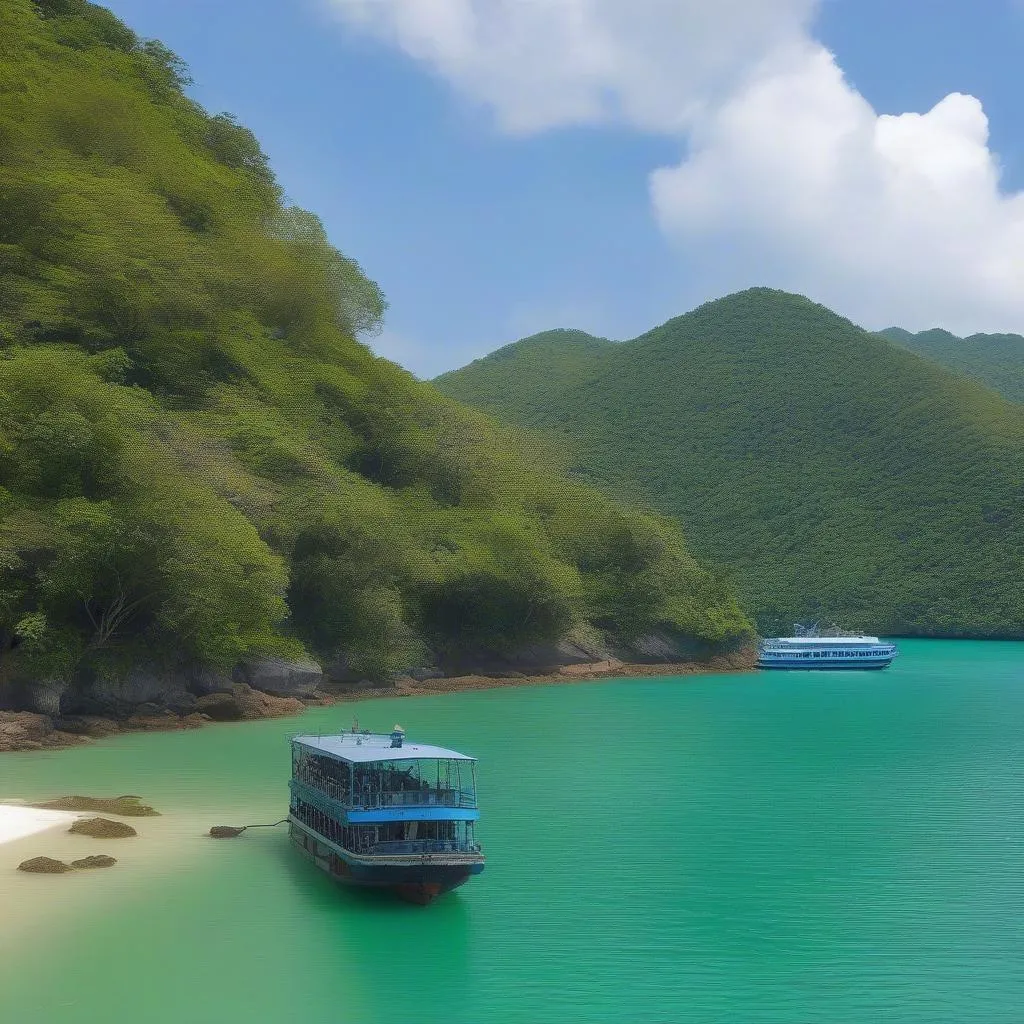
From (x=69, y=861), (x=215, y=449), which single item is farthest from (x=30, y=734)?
(x=215, y=449)

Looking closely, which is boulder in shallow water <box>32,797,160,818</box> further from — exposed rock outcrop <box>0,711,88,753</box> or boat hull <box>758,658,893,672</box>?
boat hull <box>758,658,893,672</box>

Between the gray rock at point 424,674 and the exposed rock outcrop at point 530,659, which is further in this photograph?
the exposed rock outcrop at point 530,659

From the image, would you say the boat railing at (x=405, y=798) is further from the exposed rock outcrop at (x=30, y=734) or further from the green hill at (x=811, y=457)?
the green hill at (x=811, y=457)

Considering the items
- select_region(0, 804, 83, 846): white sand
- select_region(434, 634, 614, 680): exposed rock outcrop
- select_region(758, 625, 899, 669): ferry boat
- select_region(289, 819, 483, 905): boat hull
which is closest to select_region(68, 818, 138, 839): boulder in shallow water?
select_region(0, 804, 83, 846): white sand

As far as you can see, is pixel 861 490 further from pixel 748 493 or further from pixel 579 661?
pixel 579 661

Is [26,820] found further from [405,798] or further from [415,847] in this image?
[415,847]

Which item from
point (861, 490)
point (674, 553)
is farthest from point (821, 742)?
point (861, 490)

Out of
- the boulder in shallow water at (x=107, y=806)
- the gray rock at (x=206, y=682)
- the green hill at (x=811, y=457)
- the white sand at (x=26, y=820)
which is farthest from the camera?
the green hill at (x=811, y=457)

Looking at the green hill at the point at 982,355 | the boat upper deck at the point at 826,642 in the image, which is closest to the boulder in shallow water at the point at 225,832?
the boat upper deck at the point at 826,642
